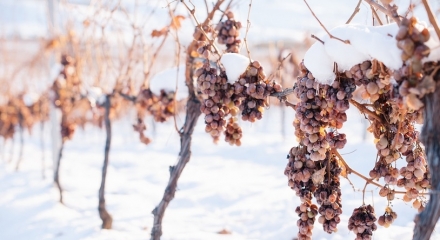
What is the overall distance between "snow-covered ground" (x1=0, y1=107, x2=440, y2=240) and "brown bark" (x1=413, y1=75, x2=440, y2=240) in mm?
333

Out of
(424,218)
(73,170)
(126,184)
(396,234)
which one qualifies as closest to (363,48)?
(424,218)

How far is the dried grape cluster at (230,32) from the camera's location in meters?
1.98

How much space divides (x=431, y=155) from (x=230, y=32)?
1198mm

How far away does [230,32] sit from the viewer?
6.45ft

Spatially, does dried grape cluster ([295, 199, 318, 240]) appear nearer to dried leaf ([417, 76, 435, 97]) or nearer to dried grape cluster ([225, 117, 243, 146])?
dried grape cluster ([225, 117, 243, 146])

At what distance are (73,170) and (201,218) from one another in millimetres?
2950

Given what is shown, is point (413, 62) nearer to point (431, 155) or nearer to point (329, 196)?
point (431, 155)

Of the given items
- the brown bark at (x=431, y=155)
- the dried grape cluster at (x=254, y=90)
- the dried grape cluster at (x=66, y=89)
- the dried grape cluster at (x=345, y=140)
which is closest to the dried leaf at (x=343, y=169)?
the dried grape cluster at (x=345, y=140)

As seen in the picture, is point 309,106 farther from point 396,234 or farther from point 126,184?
point 126,184

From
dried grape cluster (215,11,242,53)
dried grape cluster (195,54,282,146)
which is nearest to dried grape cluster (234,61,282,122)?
dried grape cluster (195,54,282,146)

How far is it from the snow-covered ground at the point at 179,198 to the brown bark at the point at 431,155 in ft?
1.09

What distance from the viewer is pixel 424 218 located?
1007 mm

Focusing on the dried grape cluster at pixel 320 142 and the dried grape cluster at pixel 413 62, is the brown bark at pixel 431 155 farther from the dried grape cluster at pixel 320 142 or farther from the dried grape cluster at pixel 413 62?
the dried grape cluster at pixel 320 142

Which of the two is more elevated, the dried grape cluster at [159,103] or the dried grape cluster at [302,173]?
the dried grape cluster at [159,103]
